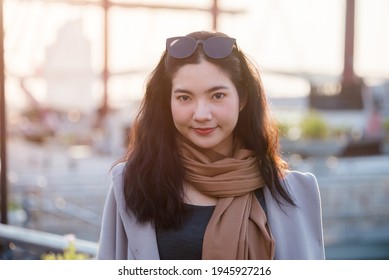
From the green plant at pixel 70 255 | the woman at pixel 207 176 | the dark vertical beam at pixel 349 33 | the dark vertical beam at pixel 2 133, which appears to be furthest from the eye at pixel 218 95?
the dark vertical beam at pixel 349 33

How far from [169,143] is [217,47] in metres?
0.23

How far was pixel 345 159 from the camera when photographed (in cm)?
796

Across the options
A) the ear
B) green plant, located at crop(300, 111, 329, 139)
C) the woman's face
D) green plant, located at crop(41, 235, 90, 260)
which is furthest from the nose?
green plant, located at crop(300, 111, 329, 139)

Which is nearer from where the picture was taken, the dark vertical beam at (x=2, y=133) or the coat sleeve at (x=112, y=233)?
the coat sleeve at (x=112, y=233)

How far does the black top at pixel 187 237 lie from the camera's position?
147 centimetres

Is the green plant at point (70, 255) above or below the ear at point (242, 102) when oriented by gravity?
below

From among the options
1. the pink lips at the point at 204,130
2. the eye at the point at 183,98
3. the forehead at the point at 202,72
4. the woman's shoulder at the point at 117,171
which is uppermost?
the forehead at the point at 202,72

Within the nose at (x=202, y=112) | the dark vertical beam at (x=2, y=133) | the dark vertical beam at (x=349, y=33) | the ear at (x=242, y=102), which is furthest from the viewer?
the dark vertical beam at (x=349, y=33)

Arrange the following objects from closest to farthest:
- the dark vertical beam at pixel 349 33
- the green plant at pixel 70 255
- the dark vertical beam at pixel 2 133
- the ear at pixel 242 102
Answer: the ear at pixel 242 102
the green plant at pixel 70 255
the dark vertical beam at pixel 2 133
the dark vertical beam at pixel 349 33

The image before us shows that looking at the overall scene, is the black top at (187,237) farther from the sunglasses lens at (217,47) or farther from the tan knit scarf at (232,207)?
the sunglasses lens at (217,47)

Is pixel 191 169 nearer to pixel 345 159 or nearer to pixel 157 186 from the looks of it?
pixel 157 186

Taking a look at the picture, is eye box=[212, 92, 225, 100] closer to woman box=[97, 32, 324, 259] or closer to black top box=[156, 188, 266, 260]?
woman box=[97, 32, 324, 259]

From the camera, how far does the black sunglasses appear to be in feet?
4.75
